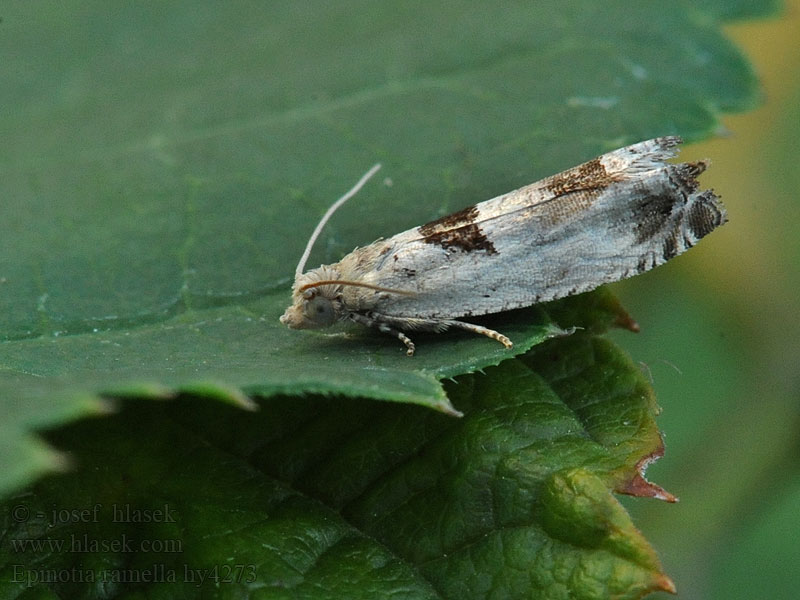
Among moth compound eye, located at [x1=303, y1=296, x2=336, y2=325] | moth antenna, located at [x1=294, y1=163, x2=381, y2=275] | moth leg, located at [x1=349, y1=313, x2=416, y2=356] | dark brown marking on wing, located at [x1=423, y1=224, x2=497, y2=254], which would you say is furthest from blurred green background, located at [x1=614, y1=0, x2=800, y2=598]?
moth antenna, located at [x1=294, y1=163, x2=381, y2=275]

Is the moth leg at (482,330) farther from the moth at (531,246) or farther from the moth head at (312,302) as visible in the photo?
Answer: the moth head at (312,302)

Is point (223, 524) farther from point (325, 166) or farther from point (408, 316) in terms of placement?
point (325, 166)

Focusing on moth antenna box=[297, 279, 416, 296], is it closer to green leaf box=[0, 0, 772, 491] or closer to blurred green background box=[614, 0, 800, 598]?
green leaf box=[0, 0, 772, 491]

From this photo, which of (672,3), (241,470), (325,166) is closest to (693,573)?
(241,470)

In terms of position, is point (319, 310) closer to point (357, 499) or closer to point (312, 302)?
point (312, 302)

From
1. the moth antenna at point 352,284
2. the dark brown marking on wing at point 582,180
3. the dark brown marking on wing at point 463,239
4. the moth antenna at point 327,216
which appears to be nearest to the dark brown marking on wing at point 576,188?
the dark brown marking on wing at point 582,180

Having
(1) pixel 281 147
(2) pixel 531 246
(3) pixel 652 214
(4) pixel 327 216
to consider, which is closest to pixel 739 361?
(3) pixel 652 214
